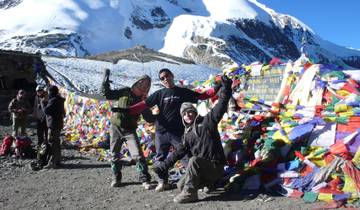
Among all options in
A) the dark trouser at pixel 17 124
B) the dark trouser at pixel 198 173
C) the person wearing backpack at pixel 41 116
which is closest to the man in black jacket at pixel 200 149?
the dark trouser at pixel 198 173

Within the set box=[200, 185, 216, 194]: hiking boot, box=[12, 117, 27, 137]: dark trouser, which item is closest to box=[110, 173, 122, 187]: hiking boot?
box=[200, 185, 216, 194]: hiking boot

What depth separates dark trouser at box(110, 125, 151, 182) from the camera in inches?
308

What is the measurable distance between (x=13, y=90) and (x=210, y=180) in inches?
875

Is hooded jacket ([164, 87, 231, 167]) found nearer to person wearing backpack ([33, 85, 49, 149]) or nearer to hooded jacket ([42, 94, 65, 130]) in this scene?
hooded jacket ([42, 94, 65, 130])

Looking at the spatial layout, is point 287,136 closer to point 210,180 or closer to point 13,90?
point 210,180

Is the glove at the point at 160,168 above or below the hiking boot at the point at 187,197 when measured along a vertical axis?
above

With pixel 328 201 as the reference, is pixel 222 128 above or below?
above

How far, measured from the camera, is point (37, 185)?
8398 mm

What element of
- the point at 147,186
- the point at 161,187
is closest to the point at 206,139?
the point at 161,187

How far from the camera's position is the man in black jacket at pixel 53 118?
9961 millimetres

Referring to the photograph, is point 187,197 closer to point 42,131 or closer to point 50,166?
point 50,166

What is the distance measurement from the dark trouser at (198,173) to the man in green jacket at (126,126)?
130 centimetres

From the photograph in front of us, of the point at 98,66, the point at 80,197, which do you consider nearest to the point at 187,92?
the point at 80,197

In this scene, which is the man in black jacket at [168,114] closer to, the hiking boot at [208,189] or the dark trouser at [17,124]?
the hiking boot at [208,189]
